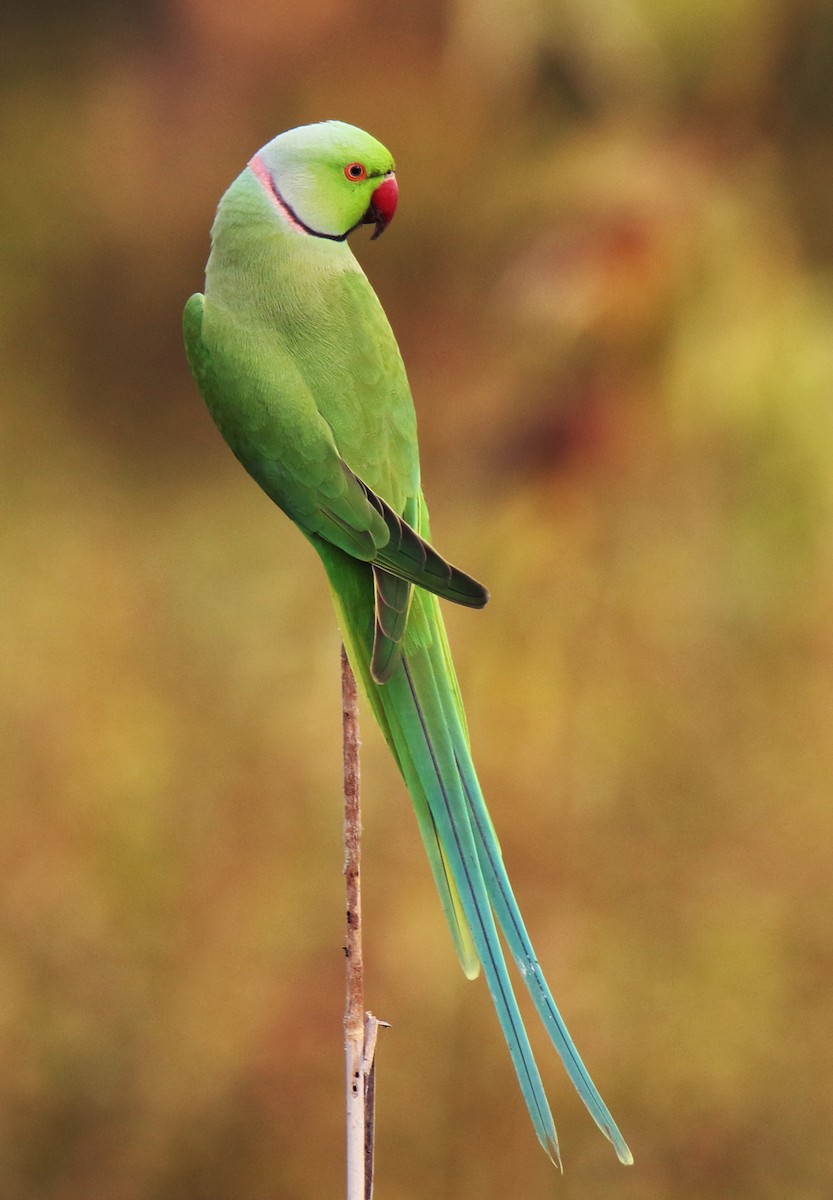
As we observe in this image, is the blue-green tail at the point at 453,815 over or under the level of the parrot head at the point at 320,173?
under

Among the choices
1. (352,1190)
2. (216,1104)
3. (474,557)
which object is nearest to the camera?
(352,1190)

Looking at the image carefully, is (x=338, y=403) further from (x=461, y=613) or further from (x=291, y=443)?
(x=461, y=613)


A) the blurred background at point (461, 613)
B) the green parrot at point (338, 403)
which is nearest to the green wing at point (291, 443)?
the green parrot at point (338, 403)

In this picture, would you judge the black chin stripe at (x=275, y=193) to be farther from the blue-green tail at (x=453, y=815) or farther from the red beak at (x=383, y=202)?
the blue-green tail at (x=453, y=815)

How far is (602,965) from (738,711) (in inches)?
11.2

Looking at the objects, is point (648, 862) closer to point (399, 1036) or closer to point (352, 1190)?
point (399, 1036)

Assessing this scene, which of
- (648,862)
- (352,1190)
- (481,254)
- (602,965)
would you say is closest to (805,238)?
(481,254)

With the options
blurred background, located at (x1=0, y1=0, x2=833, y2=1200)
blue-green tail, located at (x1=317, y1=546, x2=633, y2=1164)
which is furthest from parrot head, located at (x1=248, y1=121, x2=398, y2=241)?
blurred background, located at (x1=0, y1=0, x2=833, y2=1200)

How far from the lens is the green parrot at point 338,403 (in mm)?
567

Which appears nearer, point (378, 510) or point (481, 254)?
point (378, 510)

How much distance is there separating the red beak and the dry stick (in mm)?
247

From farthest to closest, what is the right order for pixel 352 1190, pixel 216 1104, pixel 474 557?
1. pixel 216 1104
2. pixel 474 557
3. pixel 352 1190

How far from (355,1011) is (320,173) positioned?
1.29 ft

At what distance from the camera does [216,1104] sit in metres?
1.30
